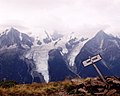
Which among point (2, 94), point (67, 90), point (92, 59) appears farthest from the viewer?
point (92, 59)

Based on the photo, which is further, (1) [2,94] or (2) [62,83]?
(2) [62,83]

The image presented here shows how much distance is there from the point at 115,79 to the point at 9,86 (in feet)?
28.5

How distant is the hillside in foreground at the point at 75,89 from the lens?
29370mm

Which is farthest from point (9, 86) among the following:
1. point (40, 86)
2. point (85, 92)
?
point (85, 92)

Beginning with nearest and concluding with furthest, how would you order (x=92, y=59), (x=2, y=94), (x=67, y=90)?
1. (x=2, y=94)
2. (x=67, y=90)
3. (x=92, y=59)

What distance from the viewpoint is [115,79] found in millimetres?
31188

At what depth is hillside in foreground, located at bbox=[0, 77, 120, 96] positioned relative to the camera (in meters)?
29.4

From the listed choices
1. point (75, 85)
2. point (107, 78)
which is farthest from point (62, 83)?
point (107, 78)

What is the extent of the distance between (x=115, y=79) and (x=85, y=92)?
2.99 metres

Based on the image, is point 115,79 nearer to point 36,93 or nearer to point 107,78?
point 107,78

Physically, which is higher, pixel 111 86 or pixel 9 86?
pixel 9 86

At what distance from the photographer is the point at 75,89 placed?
3084 cm

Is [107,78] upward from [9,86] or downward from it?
downward

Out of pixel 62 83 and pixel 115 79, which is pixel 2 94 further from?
pixel 115 79
